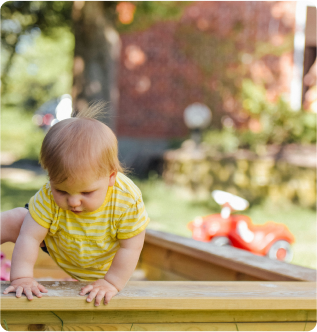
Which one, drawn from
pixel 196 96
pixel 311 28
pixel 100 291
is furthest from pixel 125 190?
pixel 311 28

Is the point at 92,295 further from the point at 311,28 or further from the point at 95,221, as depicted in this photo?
the point at 311,28

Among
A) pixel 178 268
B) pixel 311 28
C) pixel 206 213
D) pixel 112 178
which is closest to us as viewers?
pixel 112 178

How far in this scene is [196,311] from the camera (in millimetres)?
1456

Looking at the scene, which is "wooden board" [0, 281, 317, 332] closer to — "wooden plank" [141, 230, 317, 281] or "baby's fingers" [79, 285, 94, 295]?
"baby's fingers" [79, 285, 94, 295]

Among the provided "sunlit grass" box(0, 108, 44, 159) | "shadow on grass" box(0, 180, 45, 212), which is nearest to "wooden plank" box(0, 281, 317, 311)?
"shadow on grass" box(0, 180, 45, 212)

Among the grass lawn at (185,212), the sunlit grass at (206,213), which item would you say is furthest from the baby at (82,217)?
the sunlit grass at (206,213)

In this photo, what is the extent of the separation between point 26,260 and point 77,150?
1.40 ft

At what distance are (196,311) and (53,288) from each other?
0.46m

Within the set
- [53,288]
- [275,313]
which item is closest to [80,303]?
[53,288]

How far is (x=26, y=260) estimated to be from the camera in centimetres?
151

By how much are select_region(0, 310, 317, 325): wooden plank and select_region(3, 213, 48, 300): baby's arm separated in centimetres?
7

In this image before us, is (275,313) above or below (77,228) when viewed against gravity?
below

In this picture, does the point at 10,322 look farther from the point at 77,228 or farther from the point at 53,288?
the point at 77,228

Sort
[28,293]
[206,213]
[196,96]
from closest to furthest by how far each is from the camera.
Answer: [28,293], [206,213], [196,96]
